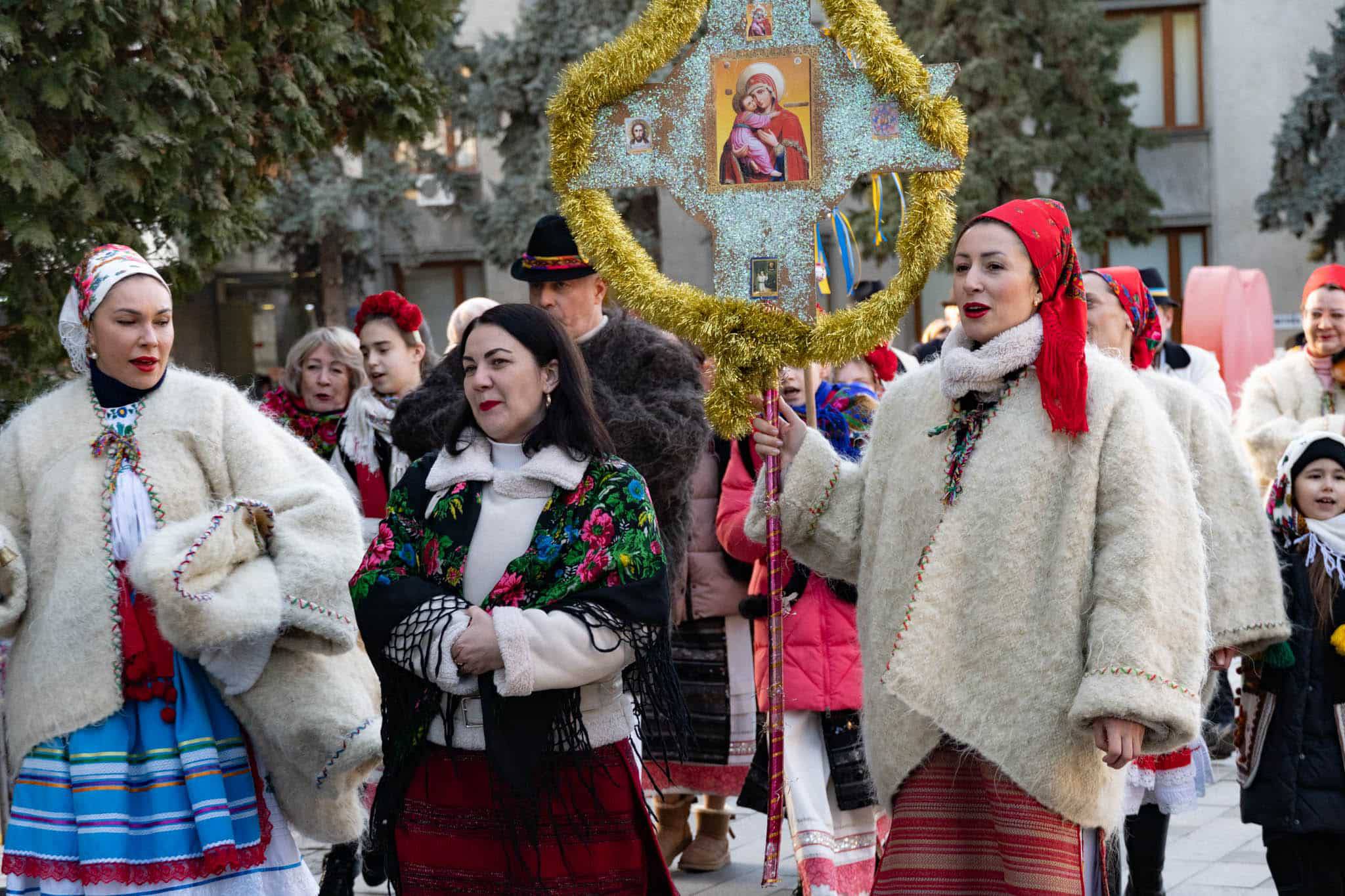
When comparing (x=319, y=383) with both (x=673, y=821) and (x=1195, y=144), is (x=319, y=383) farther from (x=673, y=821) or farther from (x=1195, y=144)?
(x=1195, y=144)

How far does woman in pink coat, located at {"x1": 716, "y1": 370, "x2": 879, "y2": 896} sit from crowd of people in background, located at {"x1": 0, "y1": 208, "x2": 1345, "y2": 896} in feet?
0.04

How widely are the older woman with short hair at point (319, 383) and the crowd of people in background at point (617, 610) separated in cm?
167

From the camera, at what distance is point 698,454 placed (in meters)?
5.54

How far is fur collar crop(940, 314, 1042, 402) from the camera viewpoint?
396 centimetres

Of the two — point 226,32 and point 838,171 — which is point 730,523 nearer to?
point 838,171

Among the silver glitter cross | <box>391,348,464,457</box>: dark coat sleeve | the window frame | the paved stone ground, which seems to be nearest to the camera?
the silver glitter cross

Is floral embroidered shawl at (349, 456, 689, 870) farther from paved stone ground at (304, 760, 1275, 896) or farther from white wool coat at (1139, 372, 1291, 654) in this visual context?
paved stone ground at (304, 760, 1275, 896)

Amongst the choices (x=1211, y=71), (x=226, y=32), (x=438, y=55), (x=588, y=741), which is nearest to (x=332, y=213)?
(x=438, y=55)

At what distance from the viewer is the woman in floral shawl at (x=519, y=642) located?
3854 millimetres

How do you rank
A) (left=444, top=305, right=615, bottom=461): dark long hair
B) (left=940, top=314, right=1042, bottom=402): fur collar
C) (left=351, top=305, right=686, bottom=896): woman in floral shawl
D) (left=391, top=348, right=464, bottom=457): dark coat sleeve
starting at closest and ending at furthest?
1. (left=351, top=305, right=686, bottom=896): woman in floral shawl
2. (left=940, top=314, right=1042, bottom=402): fur collar
3. (left=444, top=305, right=615, bottom=461): dark long hair
4. (left=391, top=348, right=464, bottom=457): dark coat sleeve

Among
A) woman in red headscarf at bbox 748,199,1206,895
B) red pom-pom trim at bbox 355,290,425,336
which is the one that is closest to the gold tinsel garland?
woman in red headscarf at bbox 748,199,1206,895

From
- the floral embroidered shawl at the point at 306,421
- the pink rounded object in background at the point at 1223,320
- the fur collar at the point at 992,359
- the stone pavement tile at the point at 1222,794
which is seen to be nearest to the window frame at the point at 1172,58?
the pink rounded object in background at the point at 1223,320

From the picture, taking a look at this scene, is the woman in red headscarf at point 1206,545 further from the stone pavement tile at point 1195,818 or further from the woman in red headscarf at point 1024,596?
the stone pavement tile at point 1195,818

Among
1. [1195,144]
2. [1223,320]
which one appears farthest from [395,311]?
[1195,144]
